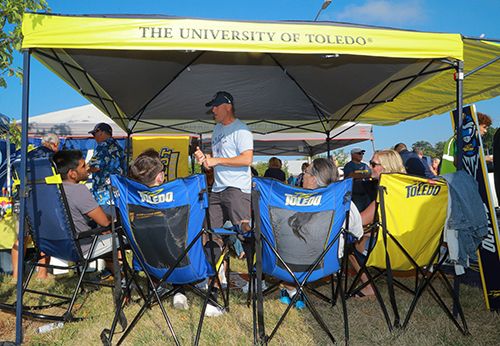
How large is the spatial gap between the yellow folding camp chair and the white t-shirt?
1144mm

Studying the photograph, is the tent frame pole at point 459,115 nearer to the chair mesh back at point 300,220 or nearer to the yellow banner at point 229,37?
the yellow banner at point 229,37

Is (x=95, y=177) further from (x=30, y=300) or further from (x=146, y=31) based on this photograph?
(x=146, y=31)

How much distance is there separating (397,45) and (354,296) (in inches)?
82.0

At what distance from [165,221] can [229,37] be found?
4.35 feet

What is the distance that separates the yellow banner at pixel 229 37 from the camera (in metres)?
2.12

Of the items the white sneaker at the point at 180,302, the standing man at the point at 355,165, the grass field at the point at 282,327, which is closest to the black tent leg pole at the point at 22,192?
the grass field at the point at 282,327

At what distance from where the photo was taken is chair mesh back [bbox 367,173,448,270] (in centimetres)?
225

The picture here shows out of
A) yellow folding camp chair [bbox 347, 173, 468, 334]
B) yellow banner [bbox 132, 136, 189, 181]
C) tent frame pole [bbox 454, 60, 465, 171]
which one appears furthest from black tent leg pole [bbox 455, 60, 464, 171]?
yellow banner [bbox 132, 136, 189, 181]

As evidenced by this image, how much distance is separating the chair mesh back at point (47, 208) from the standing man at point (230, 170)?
3.59 ft

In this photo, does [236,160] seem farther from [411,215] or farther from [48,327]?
[48,327]

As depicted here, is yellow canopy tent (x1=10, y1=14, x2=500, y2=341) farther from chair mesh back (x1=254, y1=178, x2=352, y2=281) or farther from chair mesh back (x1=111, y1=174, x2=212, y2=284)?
chair mesh back (x1=254, y1=178, x2=352, y2=281)

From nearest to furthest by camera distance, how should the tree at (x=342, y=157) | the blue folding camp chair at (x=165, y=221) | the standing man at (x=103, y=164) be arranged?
1. the blue folding camp chair at (x=165, y=221)
2. the standing man at (x=103, y=164)
3. the tree at (x=342, y=157)

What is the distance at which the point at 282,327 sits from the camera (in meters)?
2.31

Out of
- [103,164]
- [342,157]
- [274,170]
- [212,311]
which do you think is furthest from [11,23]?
[342,157]
